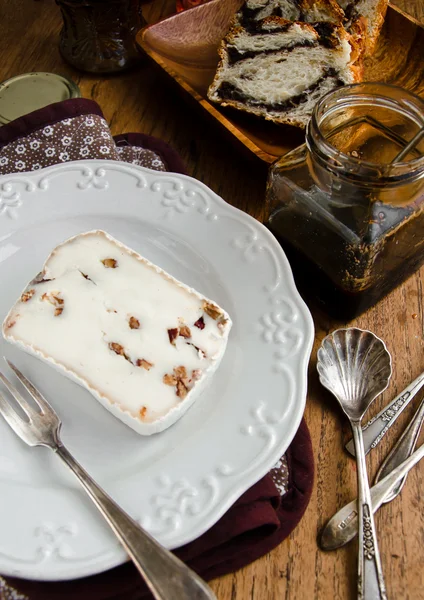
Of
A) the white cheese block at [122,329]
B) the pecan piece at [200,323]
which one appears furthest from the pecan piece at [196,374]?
the pecan piece at [200,323]

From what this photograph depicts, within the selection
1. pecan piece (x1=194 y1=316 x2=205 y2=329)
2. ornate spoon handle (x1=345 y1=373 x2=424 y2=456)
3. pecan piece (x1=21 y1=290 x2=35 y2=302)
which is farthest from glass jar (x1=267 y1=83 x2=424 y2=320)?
pecan piece (x1=21 y1=290 x2=35 y2=302)

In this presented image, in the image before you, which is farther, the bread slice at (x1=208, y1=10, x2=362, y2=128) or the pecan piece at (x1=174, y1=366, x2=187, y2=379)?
the bread slice at (x1=208, y1=10, x2=362, y2=128)

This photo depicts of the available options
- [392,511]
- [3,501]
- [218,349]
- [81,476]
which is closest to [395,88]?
[218,349]

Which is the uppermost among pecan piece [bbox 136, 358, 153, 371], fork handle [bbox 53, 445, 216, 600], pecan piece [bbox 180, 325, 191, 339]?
pecan piece [bbox 180, 325, 191, 339]

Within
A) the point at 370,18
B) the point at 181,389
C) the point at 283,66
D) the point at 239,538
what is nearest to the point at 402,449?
the point at 239,538

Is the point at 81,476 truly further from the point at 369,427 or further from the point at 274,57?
the point at 274,57

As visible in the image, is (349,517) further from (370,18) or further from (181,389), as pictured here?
(370,18)

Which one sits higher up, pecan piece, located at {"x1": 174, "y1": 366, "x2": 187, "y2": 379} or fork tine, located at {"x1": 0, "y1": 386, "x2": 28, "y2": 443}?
pecan piece, located at {"x1": 174, "y1": 366, "x2": 187, "y2": 379}

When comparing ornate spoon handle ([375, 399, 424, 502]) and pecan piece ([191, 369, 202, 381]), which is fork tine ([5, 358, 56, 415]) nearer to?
pecan piece ([191, 369, 202, 381])
